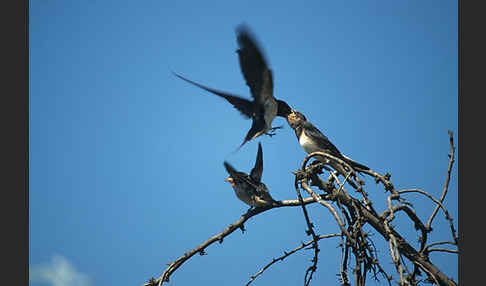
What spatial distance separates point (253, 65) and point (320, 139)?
4.01 ft

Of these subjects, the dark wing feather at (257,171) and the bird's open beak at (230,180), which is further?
the bird's open beak at (230,180)

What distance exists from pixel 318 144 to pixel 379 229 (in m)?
1.26

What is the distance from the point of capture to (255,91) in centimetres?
325

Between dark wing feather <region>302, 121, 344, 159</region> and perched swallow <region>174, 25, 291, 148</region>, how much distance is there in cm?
44

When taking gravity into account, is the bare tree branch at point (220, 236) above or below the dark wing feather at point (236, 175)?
below

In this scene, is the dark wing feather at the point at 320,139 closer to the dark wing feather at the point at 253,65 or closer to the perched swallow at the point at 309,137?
the perched swallow at the point at 309,137

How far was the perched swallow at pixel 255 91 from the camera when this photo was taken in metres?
3.02

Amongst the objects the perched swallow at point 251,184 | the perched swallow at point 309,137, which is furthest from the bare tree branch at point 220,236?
the perched swallow at point 309,137

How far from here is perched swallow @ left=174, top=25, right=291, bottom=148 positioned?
302 cm

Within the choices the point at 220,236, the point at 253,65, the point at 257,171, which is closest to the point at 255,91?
the point at 253,65

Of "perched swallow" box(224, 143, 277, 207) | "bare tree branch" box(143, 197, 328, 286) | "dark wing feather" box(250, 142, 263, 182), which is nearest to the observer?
Result: "bare tree branch" box(143, 197, 328, 286)

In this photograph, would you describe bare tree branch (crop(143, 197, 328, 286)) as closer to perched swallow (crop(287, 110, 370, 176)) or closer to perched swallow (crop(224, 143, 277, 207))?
perched swallow (crop(224, 143, 277, 207))

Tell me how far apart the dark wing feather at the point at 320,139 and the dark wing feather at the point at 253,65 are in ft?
Answer: 3.08

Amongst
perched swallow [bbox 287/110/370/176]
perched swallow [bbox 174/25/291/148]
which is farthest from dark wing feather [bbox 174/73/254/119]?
perched swallow [bbox 287/110/370/176]
